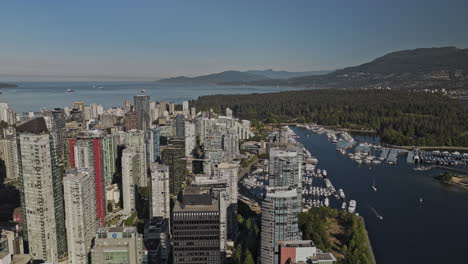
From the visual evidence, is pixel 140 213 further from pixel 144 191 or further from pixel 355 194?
pixel 355 194

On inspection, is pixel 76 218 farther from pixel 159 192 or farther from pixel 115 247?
pixel 159 192

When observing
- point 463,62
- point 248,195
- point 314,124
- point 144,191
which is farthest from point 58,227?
point 463,62

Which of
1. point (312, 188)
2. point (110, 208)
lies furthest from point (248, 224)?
point (110, 208)

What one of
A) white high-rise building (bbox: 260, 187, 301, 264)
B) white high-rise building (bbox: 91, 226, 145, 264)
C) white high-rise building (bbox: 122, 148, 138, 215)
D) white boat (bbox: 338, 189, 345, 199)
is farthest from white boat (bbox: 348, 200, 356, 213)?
white high-rise building (bbox: 91, 226, 145, 264)

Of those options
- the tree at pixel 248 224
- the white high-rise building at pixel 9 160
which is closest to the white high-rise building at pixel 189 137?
the white high-rise building at pixel 9 160

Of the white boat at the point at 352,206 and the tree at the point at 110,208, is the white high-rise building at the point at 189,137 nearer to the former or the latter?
the tree at the point at 110,208

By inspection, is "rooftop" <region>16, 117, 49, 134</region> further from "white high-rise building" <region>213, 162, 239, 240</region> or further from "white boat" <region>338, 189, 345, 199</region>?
"white boat" <region>338, 189, 345, 199</region>
